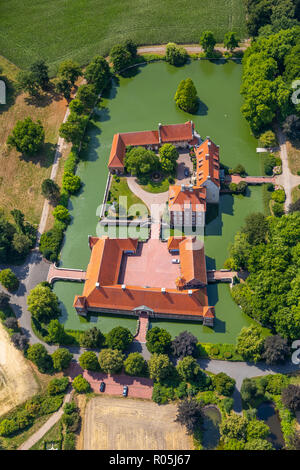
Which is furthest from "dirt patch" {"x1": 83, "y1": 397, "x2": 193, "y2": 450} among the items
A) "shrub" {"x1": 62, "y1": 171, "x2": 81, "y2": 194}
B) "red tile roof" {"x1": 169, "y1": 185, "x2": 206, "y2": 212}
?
"shrub" {"x1": 62, "y1": 171, "x2": 81, "y2": 194}

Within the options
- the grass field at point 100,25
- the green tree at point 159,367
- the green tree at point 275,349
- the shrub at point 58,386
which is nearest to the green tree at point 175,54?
the grass field at point 100,25

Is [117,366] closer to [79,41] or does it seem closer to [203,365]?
[203,365]

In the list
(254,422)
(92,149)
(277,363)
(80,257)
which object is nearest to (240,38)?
(92,149)

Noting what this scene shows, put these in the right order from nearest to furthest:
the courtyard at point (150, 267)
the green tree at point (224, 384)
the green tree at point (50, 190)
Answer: the green tree at point (224, 384)
the courtyard at point (150, 267)
the green tree at point (50, 190)

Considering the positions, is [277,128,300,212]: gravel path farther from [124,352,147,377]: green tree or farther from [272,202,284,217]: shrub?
[124,352,147,377]: green tree

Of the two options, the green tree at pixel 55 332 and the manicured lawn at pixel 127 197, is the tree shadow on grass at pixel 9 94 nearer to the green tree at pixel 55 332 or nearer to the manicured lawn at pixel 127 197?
the manicured lawn at pixel 127 197

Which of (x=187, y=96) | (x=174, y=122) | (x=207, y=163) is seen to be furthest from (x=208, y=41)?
(x=207, y=163)
